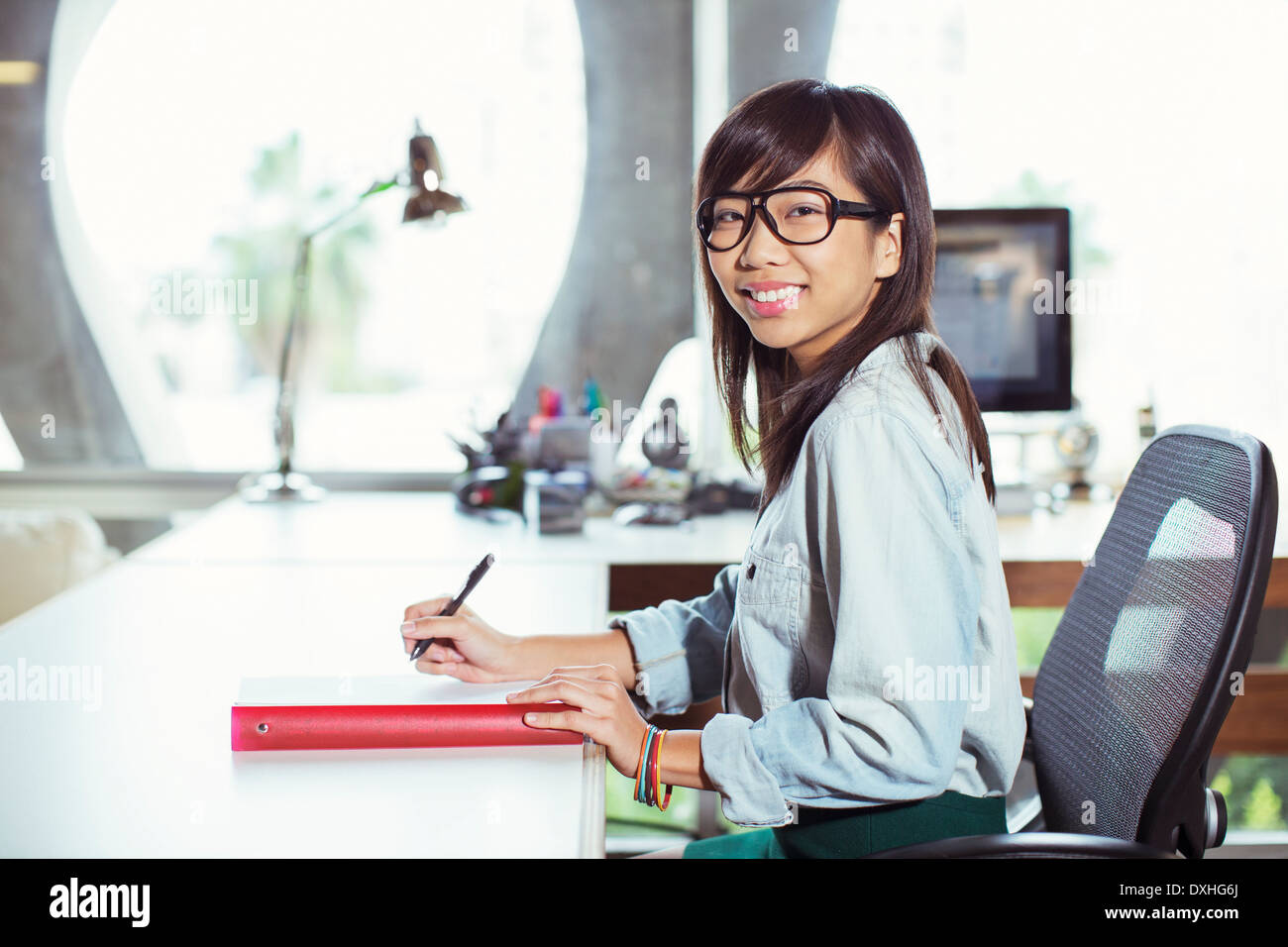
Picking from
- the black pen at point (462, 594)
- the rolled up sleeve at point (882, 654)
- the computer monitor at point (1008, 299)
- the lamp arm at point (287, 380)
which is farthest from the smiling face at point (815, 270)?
the lamp arm at point (287, 380)

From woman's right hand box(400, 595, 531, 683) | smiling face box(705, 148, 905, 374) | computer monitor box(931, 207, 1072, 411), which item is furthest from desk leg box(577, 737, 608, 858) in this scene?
computer monitor box(931, 207, 1072, 411)

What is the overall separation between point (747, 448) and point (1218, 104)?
2.23 m

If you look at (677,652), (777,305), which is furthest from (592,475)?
(777,305)

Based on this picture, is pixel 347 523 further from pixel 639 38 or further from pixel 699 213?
pixel 639 38

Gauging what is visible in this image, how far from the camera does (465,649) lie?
1199 millimetres

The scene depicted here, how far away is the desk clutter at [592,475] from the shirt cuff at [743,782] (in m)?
1.19

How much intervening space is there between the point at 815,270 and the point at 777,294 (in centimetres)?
5

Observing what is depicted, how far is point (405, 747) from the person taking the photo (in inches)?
40.1

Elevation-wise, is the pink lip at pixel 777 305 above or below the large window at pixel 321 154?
below

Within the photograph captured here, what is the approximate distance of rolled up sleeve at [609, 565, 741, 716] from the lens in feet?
4.30

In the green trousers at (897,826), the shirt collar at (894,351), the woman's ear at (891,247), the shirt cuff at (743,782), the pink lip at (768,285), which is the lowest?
the green trousers at (897,826)

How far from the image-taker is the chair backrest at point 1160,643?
992 mm

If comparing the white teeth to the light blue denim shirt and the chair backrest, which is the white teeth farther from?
the chair backrest

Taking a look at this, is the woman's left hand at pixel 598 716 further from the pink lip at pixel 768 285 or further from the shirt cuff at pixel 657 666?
the pink lip at pixel 768 285
